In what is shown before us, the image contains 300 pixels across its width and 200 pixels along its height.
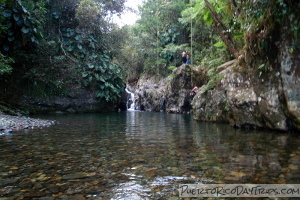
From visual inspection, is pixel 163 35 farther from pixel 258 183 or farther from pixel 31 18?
pixel 258 183

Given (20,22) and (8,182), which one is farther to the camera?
(20,22)

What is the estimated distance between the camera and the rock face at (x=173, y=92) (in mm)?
18453

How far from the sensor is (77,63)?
17.6m

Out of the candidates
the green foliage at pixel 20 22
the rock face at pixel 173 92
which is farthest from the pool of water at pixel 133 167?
the rock face at pixel 173 92

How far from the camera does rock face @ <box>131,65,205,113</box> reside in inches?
727

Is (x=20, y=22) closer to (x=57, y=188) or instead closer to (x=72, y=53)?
(x=72, y=53)

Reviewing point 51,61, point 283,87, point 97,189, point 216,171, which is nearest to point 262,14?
point 283,87

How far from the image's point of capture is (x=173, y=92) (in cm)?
2002

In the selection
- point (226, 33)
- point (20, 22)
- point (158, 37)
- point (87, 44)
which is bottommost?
point (226, 33)

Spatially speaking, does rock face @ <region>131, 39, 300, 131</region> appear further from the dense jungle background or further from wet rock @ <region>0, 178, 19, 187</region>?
wet rock @ <region>0, 178, 19, 187</region>

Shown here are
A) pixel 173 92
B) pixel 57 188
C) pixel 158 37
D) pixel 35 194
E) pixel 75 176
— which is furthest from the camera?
pixel 158 37

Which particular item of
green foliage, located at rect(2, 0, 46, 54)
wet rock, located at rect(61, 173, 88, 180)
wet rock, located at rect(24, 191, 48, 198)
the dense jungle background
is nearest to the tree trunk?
the dense jungle background

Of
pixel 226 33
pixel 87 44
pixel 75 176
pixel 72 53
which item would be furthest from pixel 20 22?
pixel 75 176

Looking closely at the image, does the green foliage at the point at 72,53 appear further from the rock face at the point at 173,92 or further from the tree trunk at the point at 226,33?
the tree trunk at the point at 226,33
